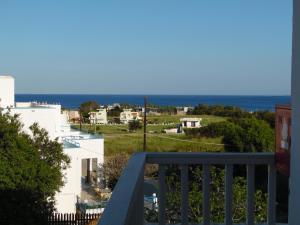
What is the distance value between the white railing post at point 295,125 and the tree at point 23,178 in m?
7.74

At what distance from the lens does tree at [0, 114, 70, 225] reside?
902 cm

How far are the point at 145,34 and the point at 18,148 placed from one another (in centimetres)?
2034

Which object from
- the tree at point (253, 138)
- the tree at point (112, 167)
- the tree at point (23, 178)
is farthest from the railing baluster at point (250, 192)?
the tree at point (112, 167)

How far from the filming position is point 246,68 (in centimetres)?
3020

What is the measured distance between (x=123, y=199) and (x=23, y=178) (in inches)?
356

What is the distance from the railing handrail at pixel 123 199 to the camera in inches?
43.1

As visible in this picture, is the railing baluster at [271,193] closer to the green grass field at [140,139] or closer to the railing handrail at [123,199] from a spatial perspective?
the railing handrail at [123,199]

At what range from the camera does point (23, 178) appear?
9.88 m

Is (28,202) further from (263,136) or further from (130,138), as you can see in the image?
(130,138)

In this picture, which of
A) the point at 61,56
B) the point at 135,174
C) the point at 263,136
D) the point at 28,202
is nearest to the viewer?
the point at 135,174

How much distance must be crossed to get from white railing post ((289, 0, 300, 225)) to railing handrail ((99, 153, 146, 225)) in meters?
0.62

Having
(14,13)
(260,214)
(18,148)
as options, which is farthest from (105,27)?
(260,214)

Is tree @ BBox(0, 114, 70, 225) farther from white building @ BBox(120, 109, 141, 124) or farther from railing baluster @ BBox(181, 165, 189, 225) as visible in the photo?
white building @ BBox(120, 109, 141, 124)

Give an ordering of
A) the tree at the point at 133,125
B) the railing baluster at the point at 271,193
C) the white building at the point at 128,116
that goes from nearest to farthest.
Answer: the railing baluster at the point at 271,193, the tree at the point at 133,125, the white building at the point at 128,116
